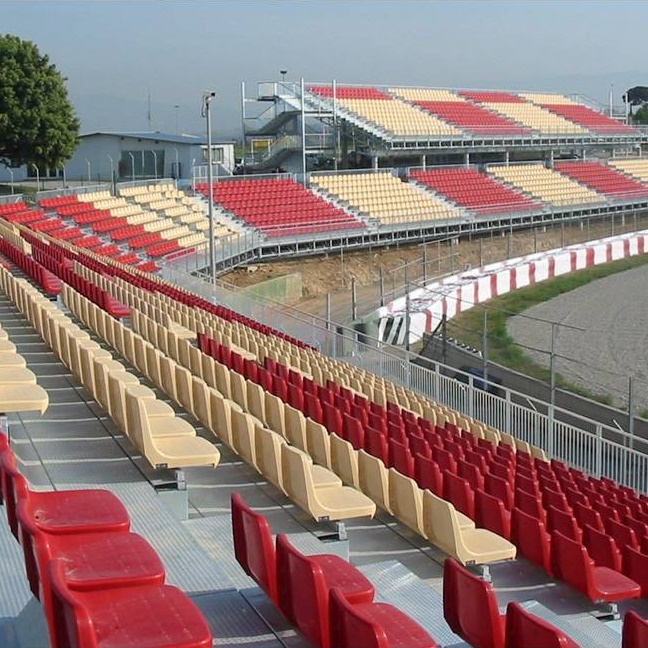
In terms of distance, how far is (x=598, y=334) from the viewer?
2442cm

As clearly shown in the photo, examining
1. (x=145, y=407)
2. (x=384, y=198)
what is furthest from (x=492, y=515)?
(x=384, y=198)

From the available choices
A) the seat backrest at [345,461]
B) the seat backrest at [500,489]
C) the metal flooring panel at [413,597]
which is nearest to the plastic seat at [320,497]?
the metal flooring panel at [413,597]

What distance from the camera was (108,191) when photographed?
3512cm

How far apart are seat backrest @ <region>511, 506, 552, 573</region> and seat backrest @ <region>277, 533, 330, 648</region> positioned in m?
3.26

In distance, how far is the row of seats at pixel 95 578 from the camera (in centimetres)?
345

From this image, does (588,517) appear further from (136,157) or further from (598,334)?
(136,157)

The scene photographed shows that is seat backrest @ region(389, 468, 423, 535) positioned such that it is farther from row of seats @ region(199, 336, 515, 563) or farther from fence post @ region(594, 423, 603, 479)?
fence post @ region(594, 423, 603, 479)

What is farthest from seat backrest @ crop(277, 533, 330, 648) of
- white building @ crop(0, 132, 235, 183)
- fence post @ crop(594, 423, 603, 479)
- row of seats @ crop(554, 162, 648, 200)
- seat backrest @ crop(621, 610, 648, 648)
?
row of seats @ crop(554, 162, 648, 200)

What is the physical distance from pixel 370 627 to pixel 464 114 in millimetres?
51179

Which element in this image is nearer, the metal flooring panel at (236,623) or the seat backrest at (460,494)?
the metal flooring panel at (236,623)

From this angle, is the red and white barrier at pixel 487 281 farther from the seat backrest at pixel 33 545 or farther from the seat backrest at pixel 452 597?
the seat backrest at pixel 33 545

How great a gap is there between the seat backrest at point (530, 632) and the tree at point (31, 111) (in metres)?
37.5

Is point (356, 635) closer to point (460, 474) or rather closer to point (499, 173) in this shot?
point (460, 474)

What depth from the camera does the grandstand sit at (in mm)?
4090
